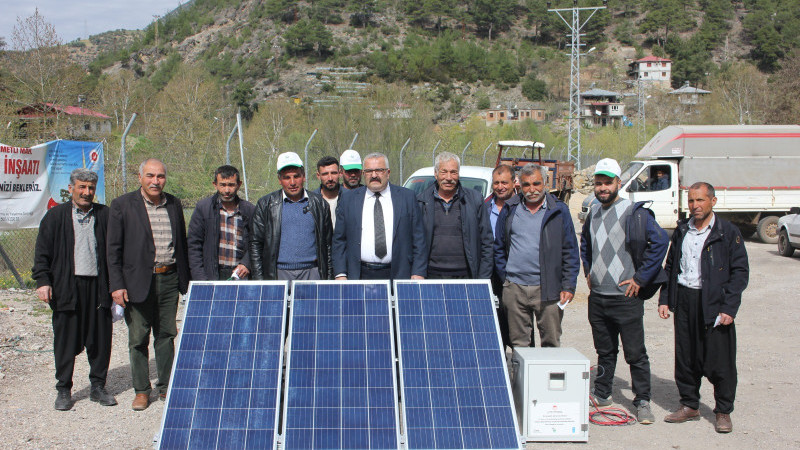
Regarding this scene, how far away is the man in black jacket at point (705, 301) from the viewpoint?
5.54m

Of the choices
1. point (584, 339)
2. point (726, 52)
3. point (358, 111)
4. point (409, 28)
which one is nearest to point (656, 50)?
point (726, 52)

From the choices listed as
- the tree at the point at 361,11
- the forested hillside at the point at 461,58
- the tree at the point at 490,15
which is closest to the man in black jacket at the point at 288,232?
the forested hillside at the point at 461,58

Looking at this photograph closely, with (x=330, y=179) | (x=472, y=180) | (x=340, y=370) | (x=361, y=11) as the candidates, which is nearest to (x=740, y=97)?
(x=472, y=180)

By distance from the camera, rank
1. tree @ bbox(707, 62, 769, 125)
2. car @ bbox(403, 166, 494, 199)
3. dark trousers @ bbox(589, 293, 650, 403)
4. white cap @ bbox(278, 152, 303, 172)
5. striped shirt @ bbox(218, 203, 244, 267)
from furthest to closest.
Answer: tree @ bbox(707, 62, 769, 125) < car @ bbox(403, 166, 494, 199) < striped shirt @ bbox(218, 203, 244, 267) < dark trousers @ bbox(589, 293, 650, 403) < white cap @ bbox(278, 152, 303, 172)

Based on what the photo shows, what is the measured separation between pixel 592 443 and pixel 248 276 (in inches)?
123

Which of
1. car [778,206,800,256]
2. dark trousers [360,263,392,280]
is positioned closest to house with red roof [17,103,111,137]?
dark trousers [360,263,392,280]

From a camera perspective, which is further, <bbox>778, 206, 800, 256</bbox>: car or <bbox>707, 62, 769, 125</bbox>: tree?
<bbox>707, 62, 769, 125</bbox>: tree

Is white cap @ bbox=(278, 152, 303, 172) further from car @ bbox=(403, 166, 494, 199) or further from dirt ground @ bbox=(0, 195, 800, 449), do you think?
car @ bbox=(403, 166, 494, 199)

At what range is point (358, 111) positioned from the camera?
1131 inches

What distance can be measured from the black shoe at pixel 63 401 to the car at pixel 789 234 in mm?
15050

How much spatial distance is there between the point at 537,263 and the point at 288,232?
6.87 feet

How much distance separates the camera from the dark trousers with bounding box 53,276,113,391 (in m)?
6.03

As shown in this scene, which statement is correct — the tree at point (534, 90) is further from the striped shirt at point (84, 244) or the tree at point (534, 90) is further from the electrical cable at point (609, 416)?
the striped shirt at point (84, 244)

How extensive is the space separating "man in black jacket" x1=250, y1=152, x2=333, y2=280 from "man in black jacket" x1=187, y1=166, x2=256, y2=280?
1.23 feet
